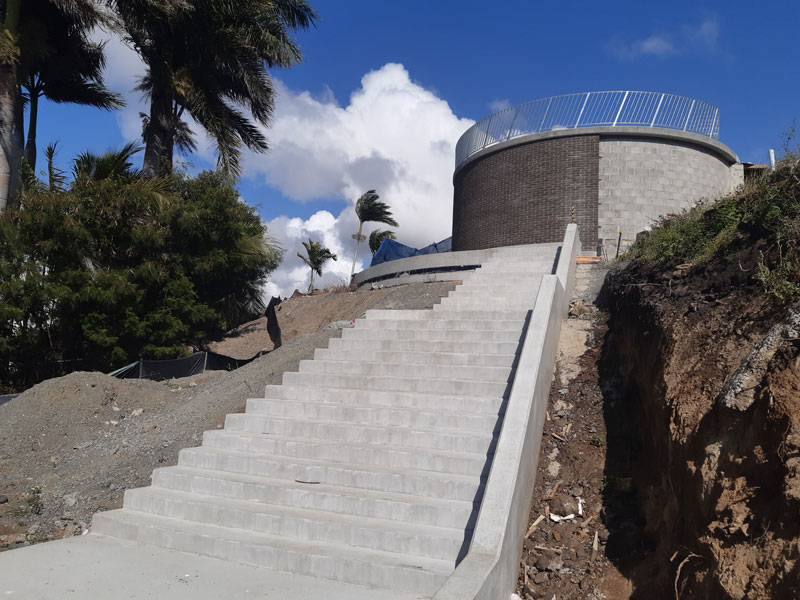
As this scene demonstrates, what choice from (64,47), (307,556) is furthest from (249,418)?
(64,47)

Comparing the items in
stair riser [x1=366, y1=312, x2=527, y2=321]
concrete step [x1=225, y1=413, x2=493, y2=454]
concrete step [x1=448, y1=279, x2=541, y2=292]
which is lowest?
concrete step [x1=225, y1=413, x2=493, y2=454]

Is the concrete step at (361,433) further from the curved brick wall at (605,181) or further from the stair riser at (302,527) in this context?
the curved brick wall at (605,181)

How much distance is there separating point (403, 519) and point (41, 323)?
12.0m

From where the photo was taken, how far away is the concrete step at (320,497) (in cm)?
424

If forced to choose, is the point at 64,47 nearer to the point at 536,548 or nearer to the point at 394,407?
the point at 394,407

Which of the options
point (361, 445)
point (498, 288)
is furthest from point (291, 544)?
point (498, 288)

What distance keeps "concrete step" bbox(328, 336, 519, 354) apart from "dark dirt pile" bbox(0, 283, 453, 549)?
5.76 feet

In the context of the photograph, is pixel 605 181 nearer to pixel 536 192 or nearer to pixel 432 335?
pixel 536 192

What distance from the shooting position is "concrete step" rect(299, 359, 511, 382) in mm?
6054

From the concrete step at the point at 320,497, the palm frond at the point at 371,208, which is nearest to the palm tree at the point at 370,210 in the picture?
the palm frond at the point at 371,208

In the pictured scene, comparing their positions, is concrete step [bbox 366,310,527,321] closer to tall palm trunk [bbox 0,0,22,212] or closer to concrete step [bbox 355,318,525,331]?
concrete step [bbox 355,318,525,331]

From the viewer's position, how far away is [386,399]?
234 inches

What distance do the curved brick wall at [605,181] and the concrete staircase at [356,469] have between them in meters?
10.1

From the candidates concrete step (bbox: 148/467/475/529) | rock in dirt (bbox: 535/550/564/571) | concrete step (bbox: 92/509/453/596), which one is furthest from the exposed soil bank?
concrete step (bbox: 92/509/453/596)
